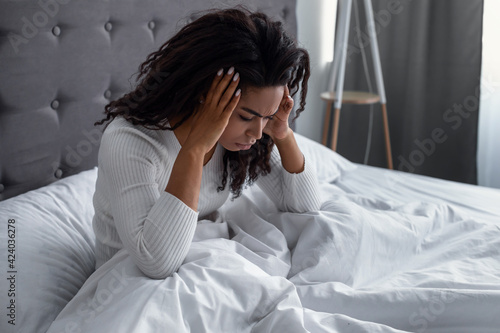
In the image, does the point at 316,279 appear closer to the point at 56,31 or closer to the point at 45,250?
the point at 45,250

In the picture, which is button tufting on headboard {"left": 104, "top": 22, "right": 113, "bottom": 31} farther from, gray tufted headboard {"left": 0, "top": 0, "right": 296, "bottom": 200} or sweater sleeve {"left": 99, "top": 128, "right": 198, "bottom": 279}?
sweater sleeve {"left": 99, "top": 128, "right": 198, "bottom": 279}

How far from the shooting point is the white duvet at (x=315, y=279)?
3.14 ft

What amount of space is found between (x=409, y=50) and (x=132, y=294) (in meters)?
2.10

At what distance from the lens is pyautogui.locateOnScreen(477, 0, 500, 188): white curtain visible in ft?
7.98

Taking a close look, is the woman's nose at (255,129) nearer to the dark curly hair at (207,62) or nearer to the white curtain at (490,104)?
the dark curly hair at (207,62)

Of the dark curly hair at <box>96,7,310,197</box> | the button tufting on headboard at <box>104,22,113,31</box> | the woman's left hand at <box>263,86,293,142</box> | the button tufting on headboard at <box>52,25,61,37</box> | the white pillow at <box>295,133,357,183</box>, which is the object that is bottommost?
the white pillow at <box>295,133,357,183</box>

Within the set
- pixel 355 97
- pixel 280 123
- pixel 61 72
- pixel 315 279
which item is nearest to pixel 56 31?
pixel 61 72

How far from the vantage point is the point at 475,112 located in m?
2.52

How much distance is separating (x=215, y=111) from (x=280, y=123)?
275 mm

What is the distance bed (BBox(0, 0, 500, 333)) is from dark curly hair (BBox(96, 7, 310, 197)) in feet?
0.97

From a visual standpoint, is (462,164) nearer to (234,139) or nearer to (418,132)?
(418,132)

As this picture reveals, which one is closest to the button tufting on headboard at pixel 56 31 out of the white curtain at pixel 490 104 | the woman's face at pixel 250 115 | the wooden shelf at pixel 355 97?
the woman's face at pixel 250 115

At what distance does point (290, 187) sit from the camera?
1.39m

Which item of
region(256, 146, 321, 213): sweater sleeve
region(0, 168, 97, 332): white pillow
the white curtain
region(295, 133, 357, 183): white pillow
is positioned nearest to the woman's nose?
region(256, 146, 321, 213): sweater sleeve
